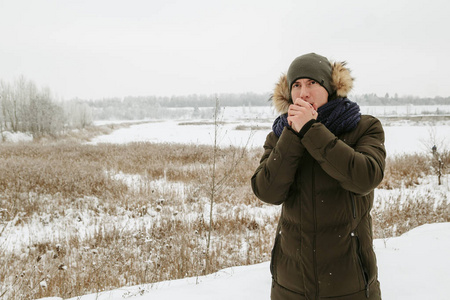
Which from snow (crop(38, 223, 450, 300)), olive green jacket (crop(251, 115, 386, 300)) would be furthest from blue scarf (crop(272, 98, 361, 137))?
snow (crop(38, 223, 450, 300))

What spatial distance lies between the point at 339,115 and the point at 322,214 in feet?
1.53

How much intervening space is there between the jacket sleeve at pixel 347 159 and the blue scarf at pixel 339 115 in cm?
12

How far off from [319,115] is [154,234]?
4.81 meters

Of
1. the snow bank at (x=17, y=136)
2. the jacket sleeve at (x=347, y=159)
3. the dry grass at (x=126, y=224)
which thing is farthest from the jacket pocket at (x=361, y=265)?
the snow bank at (x=17, y=136)

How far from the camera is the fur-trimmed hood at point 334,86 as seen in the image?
1369 millimetres

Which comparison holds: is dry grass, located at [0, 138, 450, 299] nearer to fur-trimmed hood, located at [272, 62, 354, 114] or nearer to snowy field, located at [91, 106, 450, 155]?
snowy field, located at [91, 106, 450, 155]

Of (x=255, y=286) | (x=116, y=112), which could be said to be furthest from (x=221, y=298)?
(x=116, y=112)

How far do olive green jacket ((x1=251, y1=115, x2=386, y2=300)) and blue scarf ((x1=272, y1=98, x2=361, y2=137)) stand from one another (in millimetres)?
36

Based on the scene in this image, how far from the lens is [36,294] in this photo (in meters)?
3.41

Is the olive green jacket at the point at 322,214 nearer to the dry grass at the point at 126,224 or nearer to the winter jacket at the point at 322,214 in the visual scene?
the winter jacket at the point at 322,214

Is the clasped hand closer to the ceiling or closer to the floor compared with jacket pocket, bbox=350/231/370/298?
closer to the ceiling

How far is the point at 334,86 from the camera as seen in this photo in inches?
55.2

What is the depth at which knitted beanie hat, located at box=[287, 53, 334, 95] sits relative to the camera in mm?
1355

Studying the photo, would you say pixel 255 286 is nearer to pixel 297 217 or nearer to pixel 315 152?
pixel 297 217
